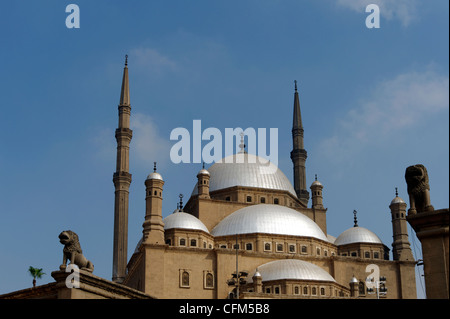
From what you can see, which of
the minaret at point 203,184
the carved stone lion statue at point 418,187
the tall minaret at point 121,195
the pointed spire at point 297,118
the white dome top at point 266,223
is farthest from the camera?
the pointed spire at point 297,118

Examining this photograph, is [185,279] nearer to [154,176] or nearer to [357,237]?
[154,176]

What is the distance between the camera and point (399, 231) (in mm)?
42125

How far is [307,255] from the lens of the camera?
129 ft

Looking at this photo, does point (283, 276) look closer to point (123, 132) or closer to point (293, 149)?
point (123, 132)

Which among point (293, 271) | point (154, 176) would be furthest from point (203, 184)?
point (293, 271)

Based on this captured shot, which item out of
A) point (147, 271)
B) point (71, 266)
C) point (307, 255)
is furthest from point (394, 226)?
point (71, 266)

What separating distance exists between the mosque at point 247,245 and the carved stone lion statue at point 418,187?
2031cm

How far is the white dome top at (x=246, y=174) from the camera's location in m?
44.9

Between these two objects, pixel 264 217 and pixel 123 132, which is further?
pixel 123 132

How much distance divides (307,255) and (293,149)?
578 inches

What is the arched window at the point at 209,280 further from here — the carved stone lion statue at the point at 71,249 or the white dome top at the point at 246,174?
the carved stone lion statue at the point at 71,249

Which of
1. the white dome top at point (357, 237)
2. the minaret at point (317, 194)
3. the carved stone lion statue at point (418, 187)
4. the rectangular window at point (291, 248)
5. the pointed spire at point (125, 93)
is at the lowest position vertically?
the carved stone lion statue at point (418, 187)

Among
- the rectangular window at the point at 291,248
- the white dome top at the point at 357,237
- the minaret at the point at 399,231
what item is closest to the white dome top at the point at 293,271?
the rectangular window at the point at 291,248
